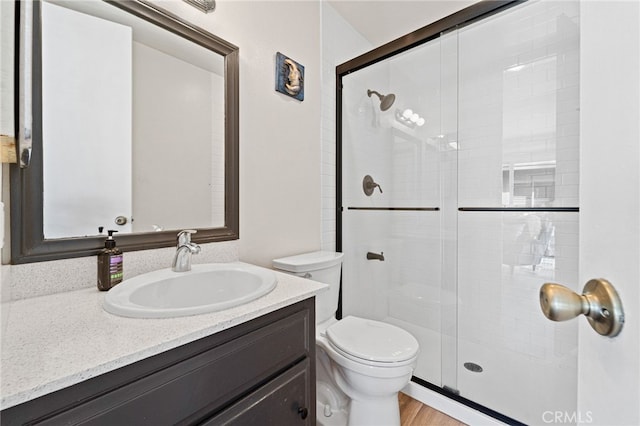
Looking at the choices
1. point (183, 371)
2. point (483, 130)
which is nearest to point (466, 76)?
point (483, 130)

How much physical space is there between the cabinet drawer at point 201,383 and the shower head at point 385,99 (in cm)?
176

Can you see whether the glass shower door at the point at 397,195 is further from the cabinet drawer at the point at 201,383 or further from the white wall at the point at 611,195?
the white wall at the point at 611,195

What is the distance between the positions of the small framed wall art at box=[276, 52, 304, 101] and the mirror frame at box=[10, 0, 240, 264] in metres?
0.27

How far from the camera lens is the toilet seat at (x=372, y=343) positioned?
3.81ft

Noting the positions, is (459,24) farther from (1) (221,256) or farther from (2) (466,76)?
(1) (221,256)

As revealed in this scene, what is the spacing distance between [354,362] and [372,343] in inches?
6.0

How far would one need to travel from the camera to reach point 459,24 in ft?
4.97

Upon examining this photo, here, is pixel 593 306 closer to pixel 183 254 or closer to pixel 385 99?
pixel 183 254

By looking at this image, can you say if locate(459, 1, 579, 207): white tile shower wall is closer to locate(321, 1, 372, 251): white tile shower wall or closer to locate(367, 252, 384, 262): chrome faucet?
locate(367, 252, 384, 262): chrome faucet

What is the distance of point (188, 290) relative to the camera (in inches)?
40.0

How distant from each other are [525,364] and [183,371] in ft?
6.57

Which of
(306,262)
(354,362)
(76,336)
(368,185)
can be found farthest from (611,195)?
(368,185)

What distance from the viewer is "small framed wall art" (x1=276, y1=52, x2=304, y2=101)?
153cm

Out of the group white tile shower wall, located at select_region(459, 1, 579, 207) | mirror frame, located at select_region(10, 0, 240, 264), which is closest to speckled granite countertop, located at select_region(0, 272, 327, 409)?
mirror frame, located at select_region(10, 0, 240, 264)
